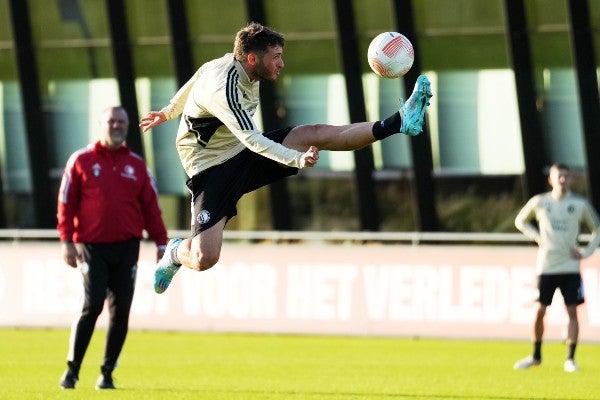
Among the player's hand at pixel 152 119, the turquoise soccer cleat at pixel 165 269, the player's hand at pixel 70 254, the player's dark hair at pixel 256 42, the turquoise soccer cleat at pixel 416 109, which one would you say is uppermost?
the player's dark hair at pixel 256 42

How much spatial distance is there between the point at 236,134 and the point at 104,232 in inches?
96.0

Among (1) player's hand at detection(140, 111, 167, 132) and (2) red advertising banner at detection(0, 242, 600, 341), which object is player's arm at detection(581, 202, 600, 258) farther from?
(1) player's hand at detection(140, 111, 167, 132)

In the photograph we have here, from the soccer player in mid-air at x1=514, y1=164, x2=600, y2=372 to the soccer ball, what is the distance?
5689 millimetres

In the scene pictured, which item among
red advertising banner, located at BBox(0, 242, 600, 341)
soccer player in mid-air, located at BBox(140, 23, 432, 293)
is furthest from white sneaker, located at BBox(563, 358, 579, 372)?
soccer player in mid-air, located at BBox(140, 23, 432, 293)

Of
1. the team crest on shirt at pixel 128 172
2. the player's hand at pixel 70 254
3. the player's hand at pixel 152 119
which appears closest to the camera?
the player's hand at pixel 152 119

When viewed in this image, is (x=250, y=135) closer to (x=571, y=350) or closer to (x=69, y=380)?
(x=69, y=380)

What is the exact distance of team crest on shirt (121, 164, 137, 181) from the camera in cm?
1277

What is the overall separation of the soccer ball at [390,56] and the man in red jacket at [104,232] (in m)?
2.64

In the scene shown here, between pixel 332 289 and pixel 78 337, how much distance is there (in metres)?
8.24

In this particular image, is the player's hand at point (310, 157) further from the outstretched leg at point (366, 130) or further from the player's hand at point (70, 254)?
the player's hand at point (70, 254)

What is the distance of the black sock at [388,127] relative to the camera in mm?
10312

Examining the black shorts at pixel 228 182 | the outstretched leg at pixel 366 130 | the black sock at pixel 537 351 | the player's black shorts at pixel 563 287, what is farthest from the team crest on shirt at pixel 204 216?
the player's black shorts at pixel 563 287

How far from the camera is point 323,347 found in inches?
732

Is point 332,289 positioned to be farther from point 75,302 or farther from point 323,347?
point 75,302
